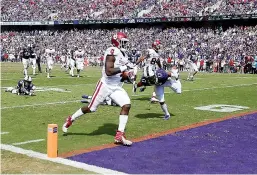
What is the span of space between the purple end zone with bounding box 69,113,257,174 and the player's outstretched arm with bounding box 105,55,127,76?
1.30 meters

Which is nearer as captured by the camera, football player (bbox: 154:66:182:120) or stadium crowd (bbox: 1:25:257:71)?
football player (bbox: 154:66:182:120)

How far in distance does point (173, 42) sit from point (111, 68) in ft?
111

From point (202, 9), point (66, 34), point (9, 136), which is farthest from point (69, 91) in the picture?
point (66, 34)

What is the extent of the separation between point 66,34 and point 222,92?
3661cm

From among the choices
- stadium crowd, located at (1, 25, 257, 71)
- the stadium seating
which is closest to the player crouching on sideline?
stadium crowd, located at (1, 25, 257, 71)

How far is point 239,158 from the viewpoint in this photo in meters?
7.07

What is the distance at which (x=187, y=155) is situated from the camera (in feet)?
23.6

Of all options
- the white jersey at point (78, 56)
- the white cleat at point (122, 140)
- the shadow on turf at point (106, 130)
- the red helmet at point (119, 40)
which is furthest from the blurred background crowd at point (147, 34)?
the white cleat at point (122, 140)

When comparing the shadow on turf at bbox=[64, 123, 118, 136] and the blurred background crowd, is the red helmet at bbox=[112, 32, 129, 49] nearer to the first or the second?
the shadow on turf at bbox=[64, 123, 118, 136]

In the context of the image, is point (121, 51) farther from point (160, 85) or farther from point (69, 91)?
point (69, 91)

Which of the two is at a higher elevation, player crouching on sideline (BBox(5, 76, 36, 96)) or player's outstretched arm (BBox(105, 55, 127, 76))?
player's outstretched arm (BBox(105, 55, 127, 76))

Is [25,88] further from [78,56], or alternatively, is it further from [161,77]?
[78,56]

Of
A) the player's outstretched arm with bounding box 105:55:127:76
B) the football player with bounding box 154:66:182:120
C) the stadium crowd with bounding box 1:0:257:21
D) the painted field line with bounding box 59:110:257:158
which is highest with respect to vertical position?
the stadium crowd with bounding box 1:0:257:21

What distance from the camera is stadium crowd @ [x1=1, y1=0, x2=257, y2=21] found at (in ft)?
136
